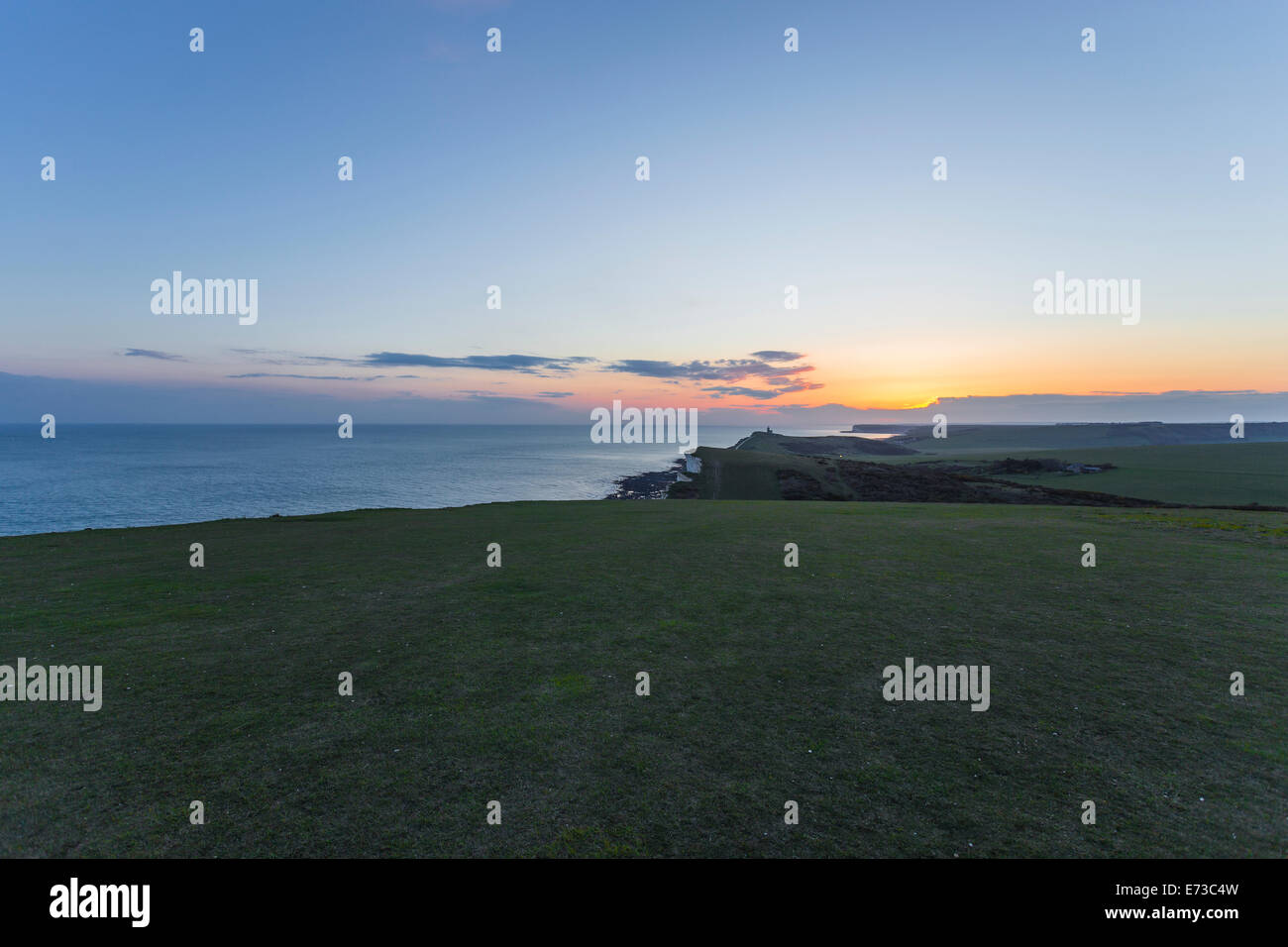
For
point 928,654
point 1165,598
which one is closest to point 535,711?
point 928,654

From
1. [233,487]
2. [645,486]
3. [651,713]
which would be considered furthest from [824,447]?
[651,713]

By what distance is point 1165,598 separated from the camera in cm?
1295

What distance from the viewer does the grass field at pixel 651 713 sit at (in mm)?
5359

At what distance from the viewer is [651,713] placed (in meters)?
7.74

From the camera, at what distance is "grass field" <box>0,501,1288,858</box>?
17.6 feet
